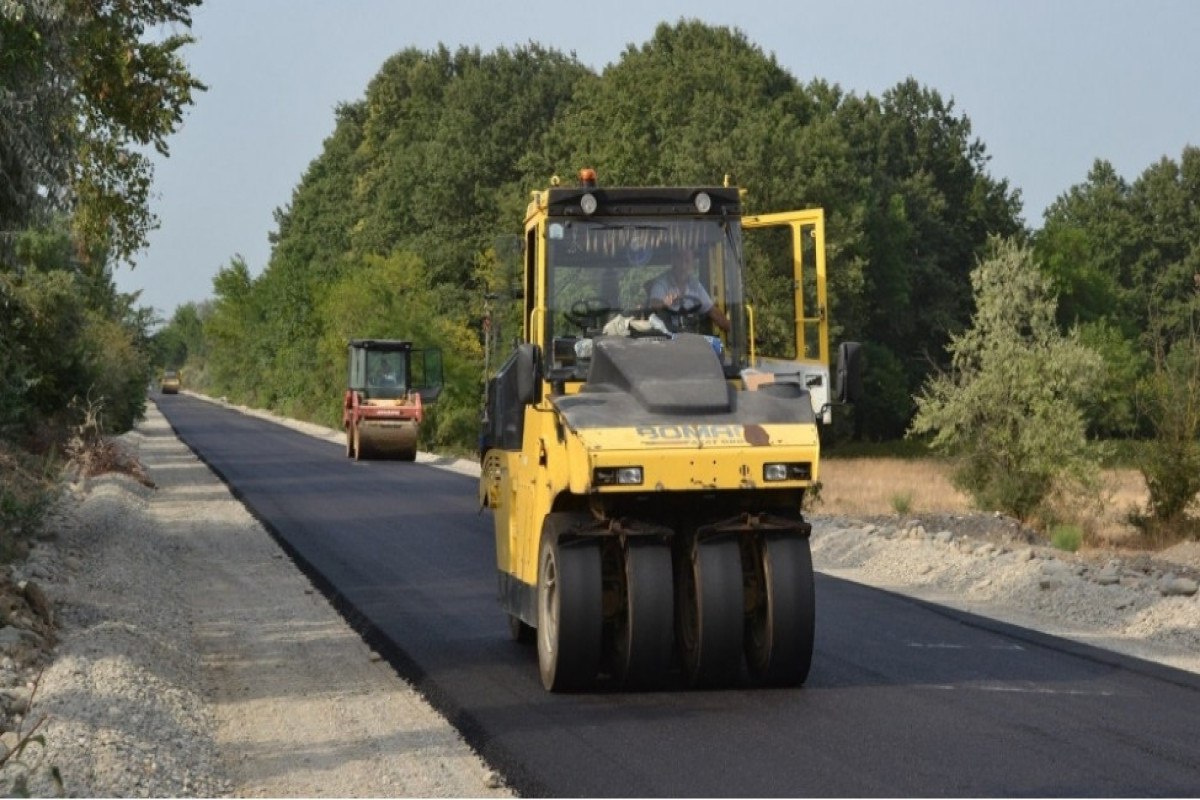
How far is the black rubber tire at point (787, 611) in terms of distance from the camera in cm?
1098

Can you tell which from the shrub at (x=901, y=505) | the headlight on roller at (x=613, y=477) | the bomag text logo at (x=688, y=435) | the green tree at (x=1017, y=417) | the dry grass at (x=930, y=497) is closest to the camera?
the headlight on roller at (x=613, y=477)

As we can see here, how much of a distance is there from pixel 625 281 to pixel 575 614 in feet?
8.90

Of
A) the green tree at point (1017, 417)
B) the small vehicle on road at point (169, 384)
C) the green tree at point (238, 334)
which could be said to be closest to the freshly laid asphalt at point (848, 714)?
the green tree at point (1017, 417)

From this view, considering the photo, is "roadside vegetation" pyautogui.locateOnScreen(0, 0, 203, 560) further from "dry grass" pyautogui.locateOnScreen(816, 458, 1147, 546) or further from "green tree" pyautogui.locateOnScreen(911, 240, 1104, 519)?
"green tree" pyautogui.locateOnScreen(911, 240, 1104, 519)

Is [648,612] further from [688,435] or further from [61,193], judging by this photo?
[61,193]

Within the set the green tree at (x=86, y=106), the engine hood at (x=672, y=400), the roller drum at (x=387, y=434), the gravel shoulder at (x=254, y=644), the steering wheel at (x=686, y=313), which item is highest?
the green tree at (x=86, y=106)

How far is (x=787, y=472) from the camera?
1069 centimetres

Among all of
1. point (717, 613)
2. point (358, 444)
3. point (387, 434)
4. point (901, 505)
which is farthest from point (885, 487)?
point (717, 613)

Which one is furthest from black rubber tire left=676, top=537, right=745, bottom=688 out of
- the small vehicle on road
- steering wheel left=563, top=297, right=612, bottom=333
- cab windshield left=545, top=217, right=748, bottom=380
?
the small vehicle on road

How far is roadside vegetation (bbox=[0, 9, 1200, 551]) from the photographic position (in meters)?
24.5

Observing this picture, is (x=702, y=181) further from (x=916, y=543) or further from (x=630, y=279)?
(x=630, y=279)

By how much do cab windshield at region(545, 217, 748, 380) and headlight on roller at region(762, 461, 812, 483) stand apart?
6.21 feet

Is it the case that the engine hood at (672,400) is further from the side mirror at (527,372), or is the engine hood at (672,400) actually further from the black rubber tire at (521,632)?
the black rubber tire at (521,632)

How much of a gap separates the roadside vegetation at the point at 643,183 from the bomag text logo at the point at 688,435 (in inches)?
102
